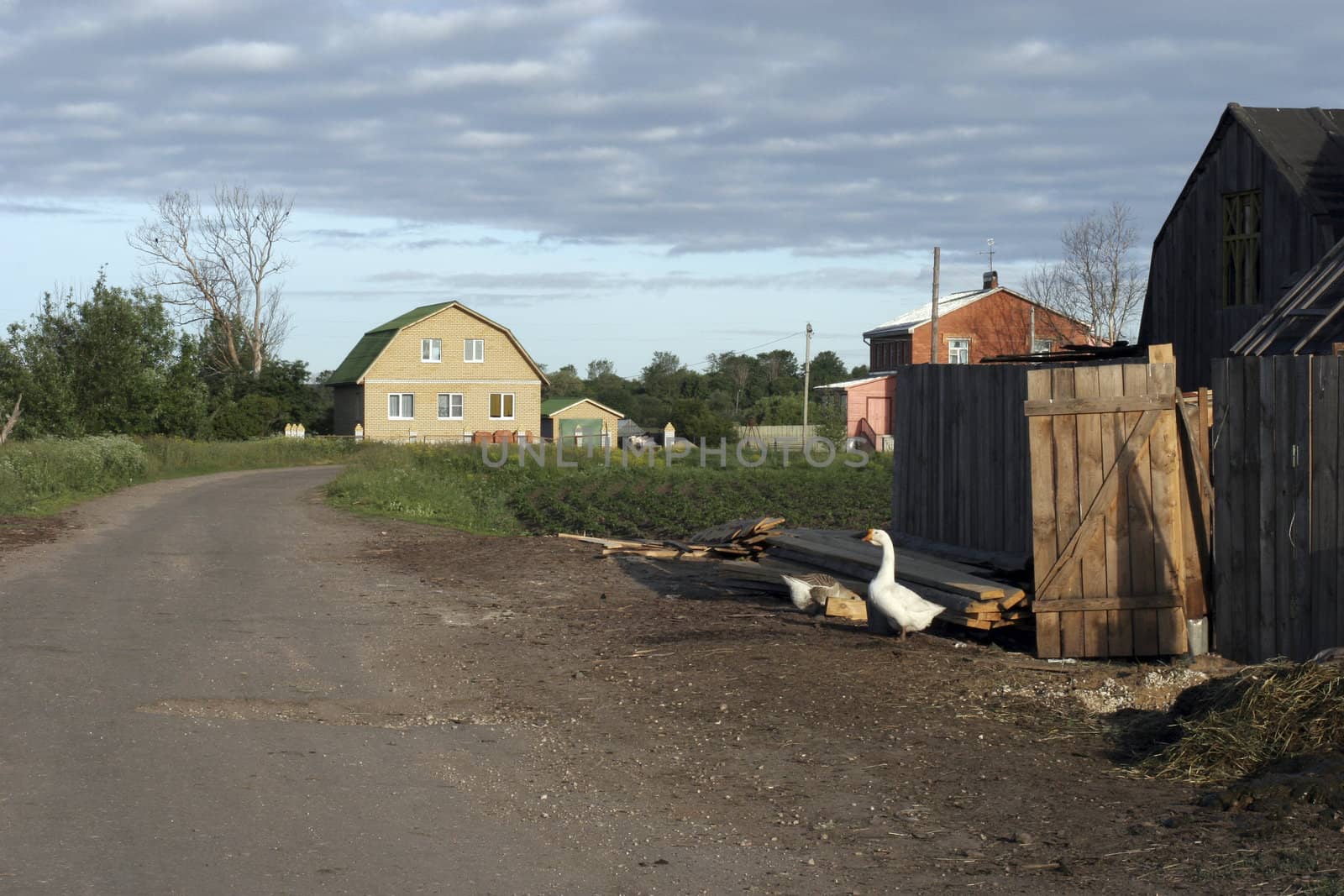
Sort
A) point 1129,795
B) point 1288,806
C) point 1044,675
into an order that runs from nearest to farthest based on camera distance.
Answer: point 1288,806 → point 1129,795 → point 1044,675

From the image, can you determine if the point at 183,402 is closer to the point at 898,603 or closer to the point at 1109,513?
the point at 898,603

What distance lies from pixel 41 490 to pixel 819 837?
25.4 metres

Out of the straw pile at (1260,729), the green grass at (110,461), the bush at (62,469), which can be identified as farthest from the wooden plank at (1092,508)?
the bush at (62,469)

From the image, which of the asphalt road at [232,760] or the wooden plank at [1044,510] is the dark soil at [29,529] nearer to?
the asphalt road at [232,760]

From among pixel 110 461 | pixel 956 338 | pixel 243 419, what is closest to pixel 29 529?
pixel 110 461

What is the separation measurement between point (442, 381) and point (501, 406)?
3.34 meters

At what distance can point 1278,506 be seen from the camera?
846 cm

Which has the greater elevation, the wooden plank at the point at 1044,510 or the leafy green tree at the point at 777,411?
the leafy green tree at the point at 777,411

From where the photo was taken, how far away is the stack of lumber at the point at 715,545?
578 inches

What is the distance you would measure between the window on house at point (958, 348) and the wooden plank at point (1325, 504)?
190 feet

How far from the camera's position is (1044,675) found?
28.4ft

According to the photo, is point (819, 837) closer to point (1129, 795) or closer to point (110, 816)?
point (1129, 795)

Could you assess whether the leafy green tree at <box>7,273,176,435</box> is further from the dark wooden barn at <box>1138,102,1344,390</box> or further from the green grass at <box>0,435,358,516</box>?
the dark wooden barn at <box>1138,102,1344,390</box>

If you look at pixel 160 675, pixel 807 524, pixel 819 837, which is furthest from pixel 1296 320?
pixel 807 524
